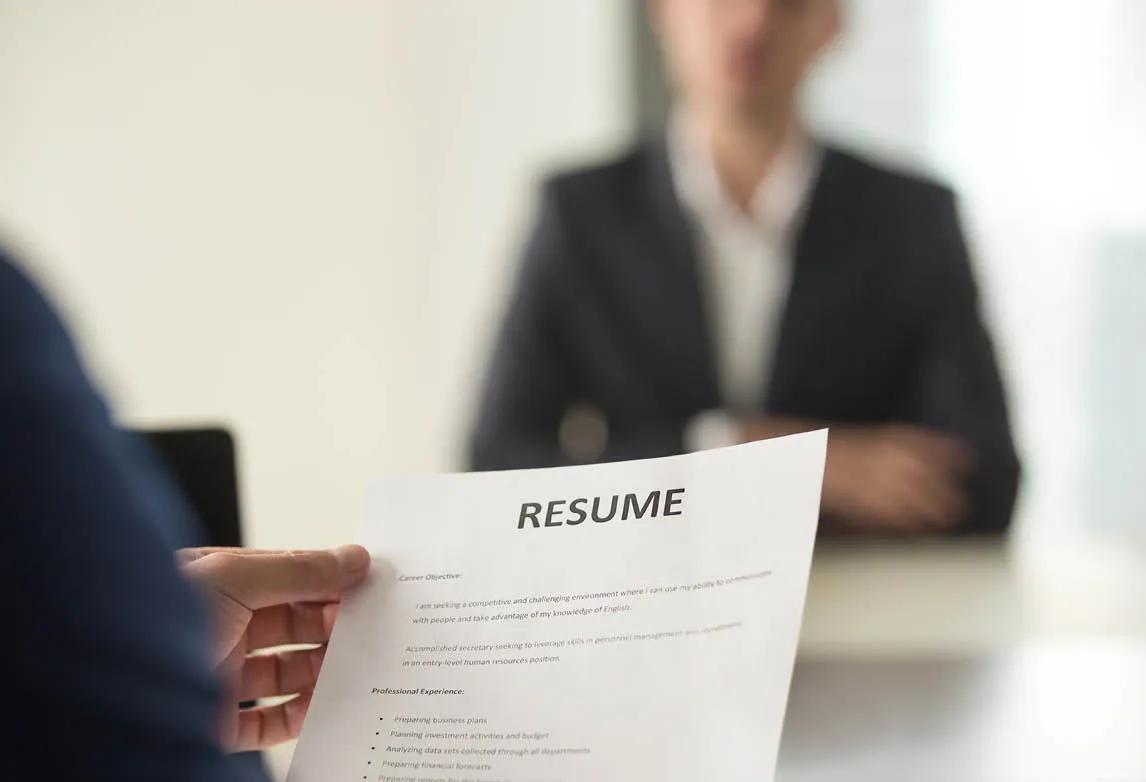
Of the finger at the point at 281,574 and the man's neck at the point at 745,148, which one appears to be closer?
the finger at the point at 281,574

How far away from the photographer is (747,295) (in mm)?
2230

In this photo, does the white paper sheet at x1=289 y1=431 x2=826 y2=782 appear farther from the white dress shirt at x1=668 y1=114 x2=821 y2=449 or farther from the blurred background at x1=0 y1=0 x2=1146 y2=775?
Result: the blurred background at x1=0 y1=0 x2=1146 y2=775

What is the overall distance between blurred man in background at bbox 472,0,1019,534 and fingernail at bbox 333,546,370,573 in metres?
1.31

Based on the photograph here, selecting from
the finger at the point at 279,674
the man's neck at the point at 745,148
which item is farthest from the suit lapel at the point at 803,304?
the finger at the point at 279,674

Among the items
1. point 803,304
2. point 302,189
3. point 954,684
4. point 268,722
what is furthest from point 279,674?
point 302,189

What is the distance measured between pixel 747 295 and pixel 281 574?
5.40ft

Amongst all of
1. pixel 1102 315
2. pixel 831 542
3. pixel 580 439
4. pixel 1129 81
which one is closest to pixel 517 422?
pixel 580 439

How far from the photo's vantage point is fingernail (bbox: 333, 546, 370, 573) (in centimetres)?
67

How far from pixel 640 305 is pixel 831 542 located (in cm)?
58

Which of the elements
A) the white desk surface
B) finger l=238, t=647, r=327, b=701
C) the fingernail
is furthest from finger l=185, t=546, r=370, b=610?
the white desk surface

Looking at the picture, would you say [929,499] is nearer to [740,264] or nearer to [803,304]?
[803,304]

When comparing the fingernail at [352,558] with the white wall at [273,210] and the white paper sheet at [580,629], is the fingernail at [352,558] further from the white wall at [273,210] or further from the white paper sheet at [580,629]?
the white wall at [273,210]

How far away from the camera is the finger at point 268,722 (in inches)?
31.7

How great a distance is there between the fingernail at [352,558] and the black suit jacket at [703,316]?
138 centimetres
